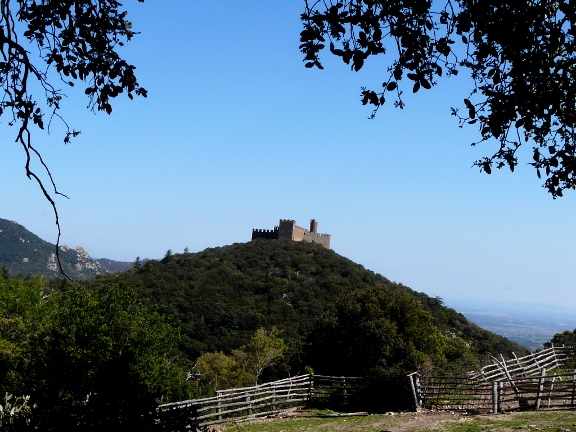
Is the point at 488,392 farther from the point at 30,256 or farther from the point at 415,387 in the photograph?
the point at 30,256

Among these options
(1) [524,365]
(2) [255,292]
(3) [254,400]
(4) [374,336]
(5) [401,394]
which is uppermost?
(2) [255,292]

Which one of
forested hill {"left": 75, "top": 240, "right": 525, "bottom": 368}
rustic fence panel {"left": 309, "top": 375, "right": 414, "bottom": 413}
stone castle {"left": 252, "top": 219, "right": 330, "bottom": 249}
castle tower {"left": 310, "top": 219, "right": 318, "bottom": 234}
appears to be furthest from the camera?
castle tower {"left": 310, "top": 219, "right": 318, "bottom": 234}

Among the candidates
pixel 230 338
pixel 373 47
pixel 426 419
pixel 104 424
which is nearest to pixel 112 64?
pixel 373 47

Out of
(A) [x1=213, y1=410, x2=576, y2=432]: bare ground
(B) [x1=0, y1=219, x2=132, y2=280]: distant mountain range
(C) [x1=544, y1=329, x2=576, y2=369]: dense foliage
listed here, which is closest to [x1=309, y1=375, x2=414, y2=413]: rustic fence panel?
(A) [x1=213, y1=410, x2=576, y2=432]: bare ground

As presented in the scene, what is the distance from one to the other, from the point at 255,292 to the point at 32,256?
83804 mm

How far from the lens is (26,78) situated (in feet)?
15.1

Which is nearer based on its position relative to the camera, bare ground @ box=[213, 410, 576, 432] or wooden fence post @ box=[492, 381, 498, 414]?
bare ground @ box=[213, 410, 576, 432]

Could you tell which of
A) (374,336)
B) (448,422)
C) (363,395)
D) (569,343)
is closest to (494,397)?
(448,422)

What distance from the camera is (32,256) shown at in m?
122

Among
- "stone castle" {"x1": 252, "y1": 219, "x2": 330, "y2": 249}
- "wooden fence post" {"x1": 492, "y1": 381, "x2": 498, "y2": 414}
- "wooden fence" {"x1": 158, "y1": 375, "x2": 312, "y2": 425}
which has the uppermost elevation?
"stone castle" {"x1": 252, "y1": 219, "x2": 330, "y2": 249}

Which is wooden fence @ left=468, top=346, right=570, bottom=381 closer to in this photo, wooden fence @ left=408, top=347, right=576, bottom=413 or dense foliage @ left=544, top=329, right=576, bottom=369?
wooden fence @ left=408, top=347, right=576, bottom=413

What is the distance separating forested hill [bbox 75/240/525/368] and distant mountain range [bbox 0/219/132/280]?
56.7 metres

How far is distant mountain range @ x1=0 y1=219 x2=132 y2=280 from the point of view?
11525 cm

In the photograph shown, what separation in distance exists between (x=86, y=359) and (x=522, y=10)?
15.0m
